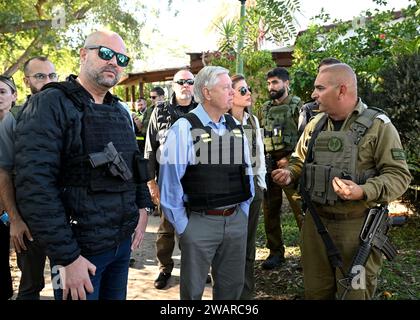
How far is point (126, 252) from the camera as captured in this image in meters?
2.31

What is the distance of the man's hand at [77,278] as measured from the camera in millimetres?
1873

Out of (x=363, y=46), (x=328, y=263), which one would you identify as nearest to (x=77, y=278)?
(x=328, y=263)

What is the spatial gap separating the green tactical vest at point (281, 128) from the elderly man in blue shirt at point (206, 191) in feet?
6.62

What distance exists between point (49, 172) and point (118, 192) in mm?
395

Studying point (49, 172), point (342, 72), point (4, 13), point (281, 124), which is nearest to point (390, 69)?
point (281, 124)

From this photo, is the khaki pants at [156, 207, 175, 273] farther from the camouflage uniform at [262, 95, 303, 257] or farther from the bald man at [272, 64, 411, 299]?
the bald man at [272, 64, 411, 299]

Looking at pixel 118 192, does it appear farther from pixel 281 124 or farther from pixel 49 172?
pixel 281 124

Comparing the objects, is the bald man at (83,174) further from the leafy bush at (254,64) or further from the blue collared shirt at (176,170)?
the leafy bush at (254,64)

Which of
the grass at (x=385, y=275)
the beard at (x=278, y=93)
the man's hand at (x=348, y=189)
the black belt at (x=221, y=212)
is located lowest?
the grass at (x=385, y=275)

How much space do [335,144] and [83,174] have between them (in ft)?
5.34

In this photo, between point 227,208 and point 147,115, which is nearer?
point 227,208

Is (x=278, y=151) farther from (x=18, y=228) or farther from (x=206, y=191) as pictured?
(x=18, y=228)

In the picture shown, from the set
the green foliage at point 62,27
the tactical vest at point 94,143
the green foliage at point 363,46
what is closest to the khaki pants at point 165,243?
the tactical vest at point 94,143

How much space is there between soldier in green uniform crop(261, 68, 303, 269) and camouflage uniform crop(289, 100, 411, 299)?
1869 millimetres
